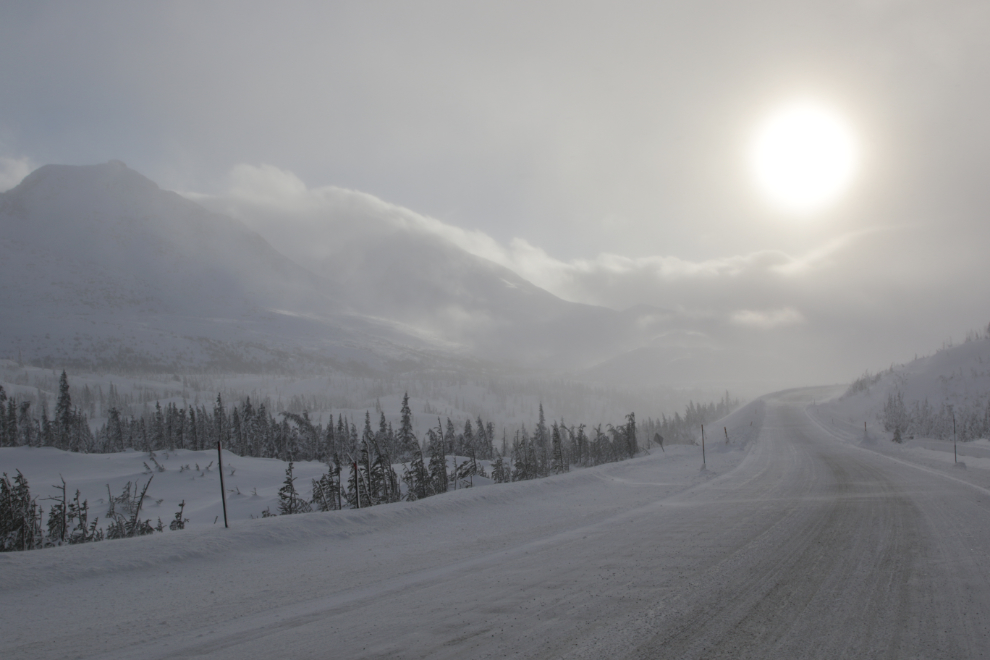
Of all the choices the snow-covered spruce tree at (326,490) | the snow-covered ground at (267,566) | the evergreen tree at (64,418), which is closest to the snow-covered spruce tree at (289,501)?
the snow-covered spruce tree at (326,490)

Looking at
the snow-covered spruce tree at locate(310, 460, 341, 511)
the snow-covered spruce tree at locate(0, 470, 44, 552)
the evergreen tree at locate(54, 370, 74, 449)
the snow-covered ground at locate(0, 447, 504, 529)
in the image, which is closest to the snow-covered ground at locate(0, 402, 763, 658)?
the snow-covered spruce tree at locate(0, 470, 44, 552)

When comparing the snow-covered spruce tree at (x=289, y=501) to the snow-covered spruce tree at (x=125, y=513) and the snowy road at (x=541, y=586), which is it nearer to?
the snow-covered spruce tree at (x=125, y=513)

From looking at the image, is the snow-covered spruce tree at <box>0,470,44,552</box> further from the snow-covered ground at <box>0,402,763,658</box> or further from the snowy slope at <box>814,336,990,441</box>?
the snowy slope at <box>814,336,990,441</box>

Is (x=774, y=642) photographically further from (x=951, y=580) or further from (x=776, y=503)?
(x=776, y=503)

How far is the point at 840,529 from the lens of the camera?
41.2 ft

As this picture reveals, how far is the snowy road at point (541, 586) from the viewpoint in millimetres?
6773

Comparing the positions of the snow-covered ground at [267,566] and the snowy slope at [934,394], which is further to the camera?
the snowy slope at [934,394]

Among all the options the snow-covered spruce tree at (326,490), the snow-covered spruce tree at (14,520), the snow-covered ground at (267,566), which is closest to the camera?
the snow-covered ground at (267,566)

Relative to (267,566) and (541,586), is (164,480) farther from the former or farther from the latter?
(541,586)

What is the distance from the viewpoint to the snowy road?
677cm

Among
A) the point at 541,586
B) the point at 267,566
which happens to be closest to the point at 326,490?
the point at 267,566

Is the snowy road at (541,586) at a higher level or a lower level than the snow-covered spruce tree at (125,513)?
higher

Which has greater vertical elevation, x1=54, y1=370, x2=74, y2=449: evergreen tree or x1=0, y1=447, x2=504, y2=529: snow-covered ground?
x1=54, y1=370, x2=74, y2=449: evergreen tree

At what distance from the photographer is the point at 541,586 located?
29.5 feet
